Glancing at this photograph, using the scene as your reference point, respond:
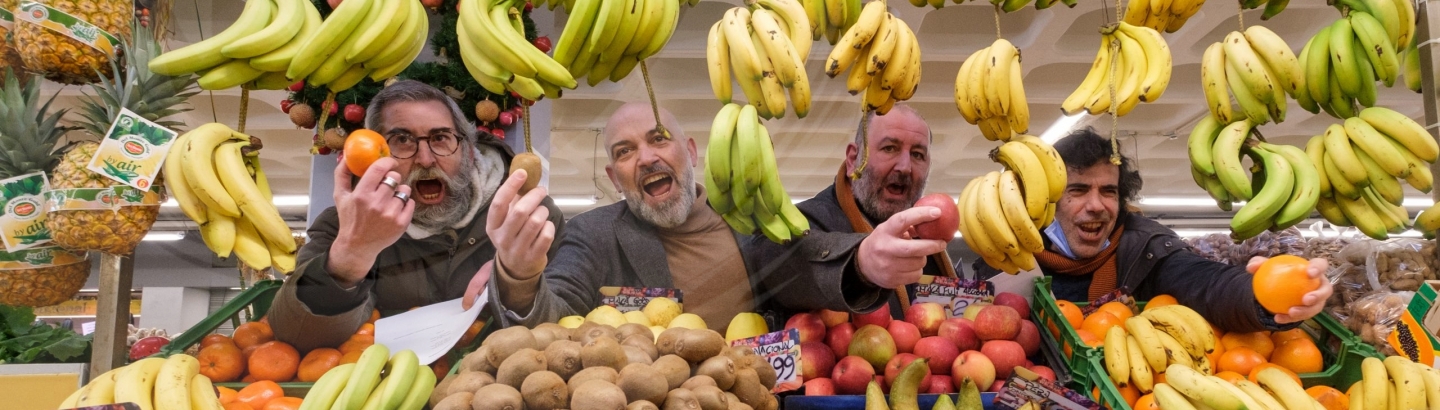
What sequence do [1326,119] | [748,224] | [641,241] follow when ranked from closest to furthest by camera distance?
1. [748,224]
2. [641,241]
3. [1326,119]

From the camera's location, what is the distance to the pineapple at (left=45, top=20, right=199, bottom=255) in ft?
5.32

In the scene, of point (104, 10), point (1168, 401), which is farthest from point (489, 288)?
point (1168, 401)

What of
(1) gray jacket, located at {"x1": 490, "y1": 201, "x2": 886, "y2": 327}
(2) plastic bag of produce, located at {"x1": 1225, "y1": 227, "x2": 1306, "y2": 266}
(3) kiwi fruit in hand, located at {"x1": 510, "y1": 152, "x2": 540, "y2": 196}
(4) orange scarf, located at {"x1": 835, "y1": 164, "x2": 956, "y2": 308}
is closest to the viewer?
(3) kiwi fruit in hand, located at {"x1": 510, "y1": 152, "x2": 540, "y2": 196}

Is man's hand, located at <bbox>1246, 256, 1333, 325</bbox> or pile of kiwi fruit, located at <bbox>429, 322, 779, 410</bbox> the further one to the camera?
man's hand, located at <bbox>1246, 256, 1333, 325</bbox>

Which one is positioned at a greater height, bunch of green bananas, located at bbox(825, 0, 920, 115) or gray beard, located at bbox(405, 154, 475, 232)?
bunch of green bananas, located at bbox(825, 0, 920, 115)

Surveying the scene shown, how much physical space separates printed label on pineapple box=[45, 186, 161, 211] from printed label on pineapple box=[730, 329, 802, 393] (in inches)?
52.6

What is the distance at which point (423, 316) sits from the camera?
1765mm

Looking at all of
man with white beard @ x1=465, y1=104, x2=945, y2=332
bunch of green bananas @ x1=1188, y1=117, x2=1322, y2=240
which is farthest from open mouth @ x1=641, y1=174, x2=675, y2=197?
bunch of green bananas @ x1=1188, y1=117, x2=1322, y2=240

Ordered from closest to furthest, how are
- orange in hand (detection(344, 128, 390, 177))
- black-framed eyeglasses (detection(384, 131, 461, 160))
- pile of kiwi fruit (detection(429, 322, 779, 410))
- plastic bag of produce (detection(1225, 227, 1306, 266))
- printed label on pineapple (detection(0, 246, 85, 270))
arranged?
pile of kiwi fruit (detection(429, 322, 779, 410)) → orange in hand (detection(344, 128, 390, 177)) → printed label on pineapple (detection(0, 246, 85, 270)) → black-framed eyeglasses (detection(384, 131, 461, 160)) → plastic bag of produce (detection(1225, 227, 1306, 266))

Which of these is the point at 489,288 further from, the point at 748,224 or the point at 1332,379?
the point at 1332,379

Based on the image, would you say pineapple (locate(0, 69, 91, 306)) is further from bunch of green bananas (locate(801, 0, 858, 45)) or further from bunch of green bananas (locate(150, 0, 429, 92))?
bunch of green bananas (locate(801, 0, 858, 45))

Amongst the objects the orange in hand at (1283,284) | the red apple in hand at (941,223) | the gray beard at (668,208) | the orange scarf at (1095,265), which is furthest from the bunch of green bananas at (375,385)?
the orange scarf at (1095,265)

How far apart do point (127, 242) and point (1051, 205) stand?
2066mm

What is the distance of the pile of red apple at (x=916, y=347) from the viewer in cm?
181
